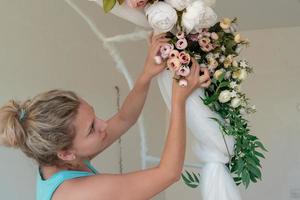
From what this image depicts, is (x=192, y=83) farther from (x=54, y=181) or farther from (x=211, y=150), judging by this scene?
(x=54, y=181)

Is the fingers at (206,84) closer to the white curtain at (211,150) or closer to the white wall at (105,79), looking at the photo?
the white curtain at (211,150)

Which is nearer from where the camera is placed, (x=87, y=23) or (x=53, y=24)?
(x=53, y=24)

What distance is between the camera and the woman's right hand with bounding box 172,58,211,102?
4.13ft

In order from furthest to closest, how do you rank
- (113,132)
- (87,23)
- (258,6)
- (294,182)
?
(294,182), (258,6), (87,23), (113,132)

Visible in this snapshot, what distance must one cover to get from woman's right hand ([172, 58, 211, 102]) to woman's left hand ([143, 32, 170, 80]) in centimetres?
10

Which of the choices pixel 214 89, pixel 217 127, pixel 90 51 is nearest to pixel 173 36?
pixel 214 89

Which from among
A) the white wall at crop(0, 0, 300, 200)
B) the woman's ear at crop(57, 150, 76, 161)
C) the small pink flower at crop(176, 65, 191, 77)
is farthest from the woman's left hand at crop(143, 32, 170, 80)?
the white wall at crop(0, 0, 300, 200)

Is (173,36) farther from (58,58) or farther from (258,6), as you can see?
(258,6)

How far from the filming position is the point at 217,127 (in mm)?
1355

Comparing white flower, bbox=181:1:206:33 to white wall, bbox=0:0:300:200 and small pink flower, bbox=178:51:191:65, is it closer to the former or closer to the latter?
small pink flower, bbox=178:51:191:65

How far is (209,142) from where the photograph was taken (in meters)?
1.36

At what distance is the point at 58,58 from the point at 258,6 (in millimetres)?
1399

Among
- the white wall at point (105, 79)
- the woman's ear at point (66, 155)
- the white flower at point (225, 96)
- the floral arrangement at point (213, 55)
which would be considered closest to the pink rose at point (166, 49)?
the floral arrangement at point (213, 55)

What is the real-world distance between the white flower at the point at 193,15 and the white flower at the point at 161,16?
3 centimetres
